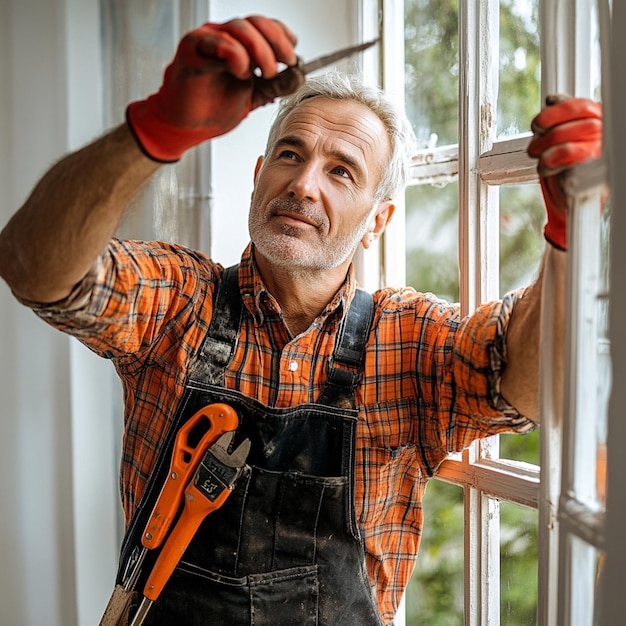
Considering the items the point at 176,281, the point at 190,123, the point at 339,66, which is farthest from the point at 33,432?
the point at 190,123

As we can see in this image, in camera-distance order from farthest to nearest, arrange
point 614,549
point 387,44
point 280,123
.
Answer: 1. point 387,44
2. point 280,123
3. point 614,549

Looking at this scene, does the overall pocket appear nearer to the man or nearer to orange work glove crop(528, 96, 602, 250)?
the man

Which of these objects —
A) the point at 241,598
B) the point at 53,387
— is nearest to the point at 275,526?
the point at 241,598

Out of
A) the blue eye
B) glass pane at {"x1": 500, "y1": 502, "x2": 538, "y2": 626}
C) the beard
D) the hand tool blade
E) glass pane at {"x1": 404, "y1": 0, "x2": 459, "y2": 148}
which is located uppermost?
glass pane at {"x1": 404, "y1": 0, "x2": 459, "y2": 148}

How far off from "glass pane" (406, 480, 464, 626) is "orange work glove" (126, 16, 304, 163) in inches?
48.4

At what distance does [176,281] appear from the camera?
3.43 feet

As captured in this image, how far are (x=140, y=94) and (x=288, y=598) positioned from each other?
1.04 meters

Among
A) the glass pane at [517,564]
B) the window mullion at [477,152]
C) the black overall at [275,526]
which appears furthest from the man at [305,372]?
the glass pane at [517,564]

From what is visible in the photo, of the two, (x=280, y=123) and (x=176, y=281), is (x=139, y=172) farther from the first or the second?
(x=280, y=123)

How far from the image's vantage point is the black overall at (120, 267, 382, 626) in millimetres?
1024

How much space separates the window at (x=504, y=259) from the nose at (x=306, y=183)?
24 centimetres

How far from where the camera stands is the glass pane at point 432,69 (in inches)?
52.1

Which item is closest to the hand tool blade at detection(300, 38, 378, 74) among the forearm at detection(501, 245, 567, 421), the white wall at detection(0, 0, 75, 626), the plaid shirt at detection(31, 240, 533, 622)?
the forearm at detection(501, 245, 567, 421)

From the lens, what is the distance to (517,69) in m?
1.17
